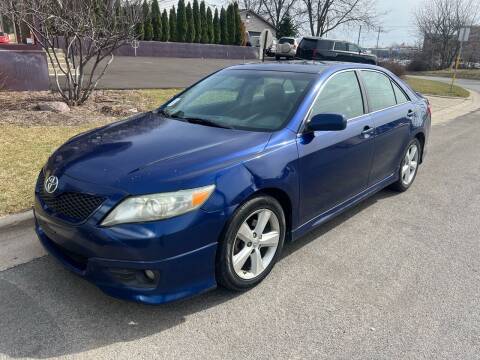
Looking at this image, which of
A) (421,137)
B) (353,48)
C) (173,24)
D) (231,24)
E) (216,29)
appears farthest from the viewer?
(231,24)

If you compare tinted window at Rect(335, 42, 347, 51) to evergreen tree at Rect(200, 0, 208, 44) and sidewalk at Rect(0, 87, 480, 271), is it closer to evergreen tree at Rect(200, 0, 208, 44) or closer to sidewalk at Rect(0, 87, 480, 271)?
evergreen tree at Rect(200, 0, 208, 44)

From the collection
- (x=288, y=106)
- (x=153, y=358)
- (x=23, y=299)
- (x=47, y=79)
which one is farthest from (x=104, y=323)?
(x=47, y=79)

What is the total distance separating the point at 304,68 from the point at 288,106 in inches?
27.8

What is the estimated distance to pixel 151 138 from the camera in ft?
10.6

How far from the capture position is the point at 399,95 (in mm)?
4977

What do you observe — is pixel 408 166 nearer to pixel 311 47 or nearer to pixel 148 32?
pixel 311 47

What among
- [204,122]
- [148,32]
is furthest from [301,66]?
[148,32]

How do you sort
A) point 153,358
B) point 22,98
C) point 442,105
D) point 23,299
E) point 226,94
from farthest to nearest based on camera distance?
point 442,105 < point 22,98 < point 226,94 < point 23,299 < point 153,358

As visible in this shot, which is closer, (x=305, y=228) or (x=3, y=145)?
(x=305, y=228)

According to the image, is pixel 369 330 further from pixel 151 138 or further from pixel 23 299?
pixel 23 299

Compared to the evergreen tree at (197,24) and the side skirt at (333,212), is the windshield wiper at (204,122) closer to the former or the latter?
the side skirt at (333,212)

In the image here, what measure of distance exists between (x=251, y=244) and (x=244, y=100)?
1401mm

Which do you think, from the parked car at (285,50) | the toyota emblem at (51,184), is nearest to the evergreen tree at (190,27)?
the parked car at (285,50)

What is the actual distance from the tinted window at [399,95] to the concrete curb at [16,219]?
4122 millimetres
